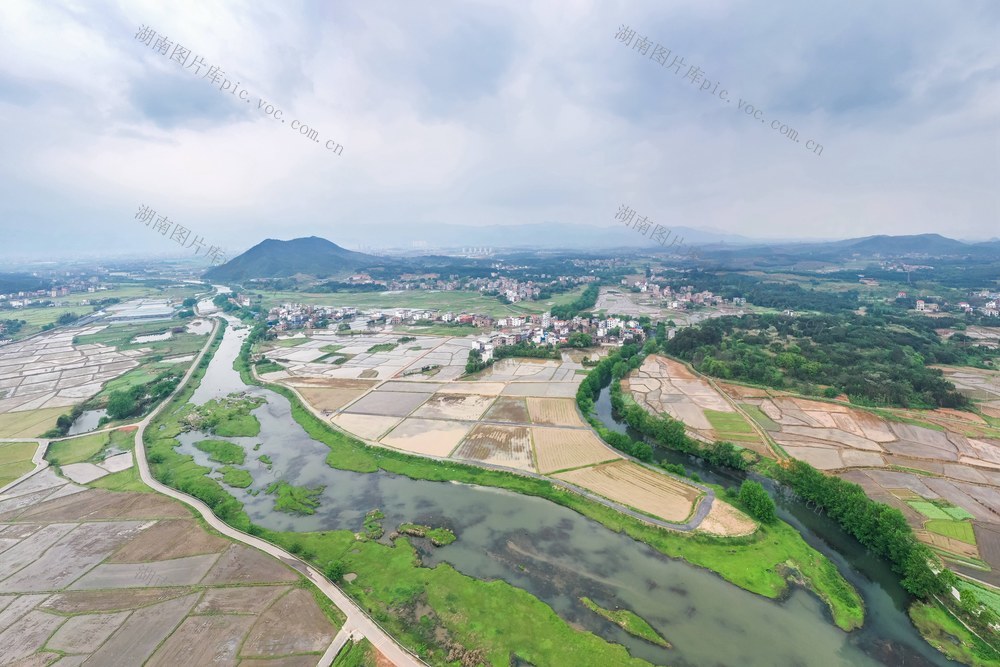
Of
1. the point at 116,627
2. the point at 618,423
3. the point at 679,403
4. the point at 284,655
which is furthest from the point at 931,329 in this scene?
the point at 116,627

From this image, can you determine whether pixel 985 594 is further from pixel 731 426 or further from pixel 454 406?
pixel 454 406

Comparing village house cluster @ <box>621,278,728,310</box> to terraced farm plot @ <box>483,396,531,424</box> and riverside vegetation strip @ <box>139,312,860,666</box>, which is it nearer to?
terraced farm plot @ <box>483,396,531,424</box>

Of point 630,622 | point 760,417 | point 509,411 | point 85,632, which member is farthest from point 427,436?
point 760,417

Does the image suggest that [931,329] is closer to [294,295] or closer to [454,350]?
[454,350]

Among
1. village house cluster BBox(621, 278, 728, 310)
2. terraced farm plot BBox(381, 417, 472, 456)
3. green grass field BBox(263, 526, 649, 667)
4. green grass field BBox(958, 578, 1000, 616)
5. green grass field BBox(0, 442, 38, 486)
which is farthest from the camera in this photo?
village house cluster BBox(621, 278, 728, 310)

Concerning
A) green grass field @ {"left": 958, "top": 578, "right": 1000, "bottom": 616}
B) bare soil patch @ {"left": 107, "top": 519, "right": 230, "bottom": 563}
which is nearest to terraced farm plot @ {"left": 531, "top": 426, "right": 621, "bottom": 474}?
green grass field @ {"left": 958, "top": 578, "right": 1000, "bottom": 616}

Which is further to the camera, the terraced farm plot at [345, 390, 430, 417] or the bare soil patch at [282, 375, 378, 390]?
the bare soil patch at [282, 375, 378, 390]
